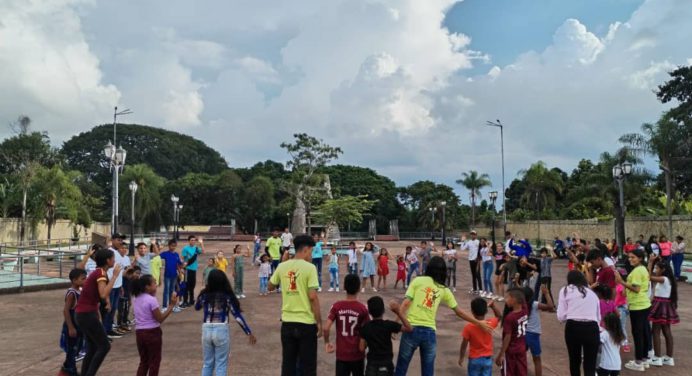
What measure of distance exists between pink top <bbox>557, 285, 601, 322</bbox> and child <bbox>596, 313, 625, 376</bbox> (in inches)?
15.5

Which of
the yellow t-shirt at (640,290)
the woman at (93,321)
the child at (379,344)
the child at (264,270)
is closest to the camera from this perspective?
the child at (379,344)

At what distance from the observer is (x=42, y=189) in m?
36.7

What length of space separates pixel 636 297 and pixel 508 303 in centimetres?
267

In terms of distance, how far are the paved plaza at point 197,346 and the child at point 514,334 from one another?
48.8 inches

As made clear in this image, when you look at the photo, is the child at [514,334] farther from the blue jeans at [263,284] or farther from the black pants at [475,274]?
the blue jeans at [263,284]

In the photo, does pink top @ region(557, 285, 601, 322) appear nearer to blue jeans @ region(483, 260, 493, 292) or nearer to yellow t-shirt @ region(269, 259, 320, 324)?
yellow t-shirt @ region(269, 259, 320, 324)

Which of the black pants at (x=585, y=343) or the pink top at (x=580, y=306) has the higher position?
the pink top at (x=580, y=306)

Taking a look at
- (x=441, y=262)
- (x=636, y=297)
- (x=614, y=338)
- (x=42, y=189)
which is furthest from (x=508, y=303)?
(x=42, y=189)

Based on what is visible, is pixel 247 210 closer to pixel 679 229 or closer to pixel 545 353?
pixel 679 229

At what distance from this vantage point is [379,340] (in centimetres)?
457

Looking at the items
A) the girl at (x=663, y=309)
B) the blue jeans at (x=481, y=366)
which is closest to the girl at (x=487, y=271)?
the girl at (x=663, y=309)

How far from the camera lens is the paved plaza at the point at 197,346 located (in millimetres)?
6840

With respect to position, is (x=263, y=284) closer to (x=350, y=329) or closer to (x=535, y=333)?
(x=535, y=333)

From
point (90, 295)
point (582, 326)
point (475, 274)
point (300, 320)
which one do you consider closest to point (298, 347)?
point (300, 320)
